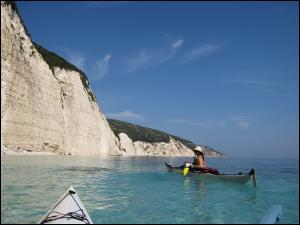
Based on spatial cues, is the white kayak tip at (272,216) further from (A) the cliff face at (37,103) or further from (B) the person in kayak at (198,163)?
(A) the cliff face at (37,103)

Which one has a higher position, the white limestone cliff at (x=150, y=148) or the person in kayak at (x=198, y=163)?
the white limestone cliff at (x=150, y=148)

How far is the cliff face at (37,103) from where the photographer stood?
39.1 meters

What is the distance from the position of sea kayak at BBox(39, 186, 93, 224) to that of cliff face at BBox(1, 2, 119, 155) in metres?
30.8

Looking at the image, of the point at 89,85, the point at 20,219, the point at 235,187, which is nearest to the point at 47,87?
the point at 89,85

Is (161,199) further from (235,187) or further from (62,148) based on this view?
(62,148)

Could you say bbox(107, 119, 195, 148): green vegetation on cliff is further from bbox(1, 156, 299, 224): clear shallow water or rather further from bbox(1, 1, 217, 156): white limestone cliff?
bbox(1, 156, 299, 224): clear shallow water

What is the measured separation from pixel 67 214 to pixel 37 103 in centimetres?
3933

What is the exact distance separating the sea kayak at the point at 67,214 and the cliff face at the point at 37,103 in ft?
101

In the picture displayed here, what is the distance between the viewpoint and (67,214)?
8695 millimetres

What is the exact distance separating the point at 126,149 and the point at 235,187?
7730 centimetres

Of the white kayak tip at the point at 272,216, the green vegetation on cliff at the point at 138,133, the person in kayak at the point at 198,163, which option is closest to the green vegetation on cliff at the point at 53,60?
the person in kayak at the point at 198,163

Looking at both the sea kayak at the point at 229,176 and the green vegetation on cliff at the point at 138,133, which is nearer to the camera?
the sea kayak at the point at 229,176

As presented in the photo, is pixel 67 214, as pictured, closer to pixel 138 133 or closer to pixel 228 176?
pixel 228 176

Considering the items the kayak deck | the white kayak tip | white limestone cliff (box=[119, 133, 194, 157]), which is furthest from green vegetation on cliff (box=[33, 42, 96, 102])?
the white kayak tip
